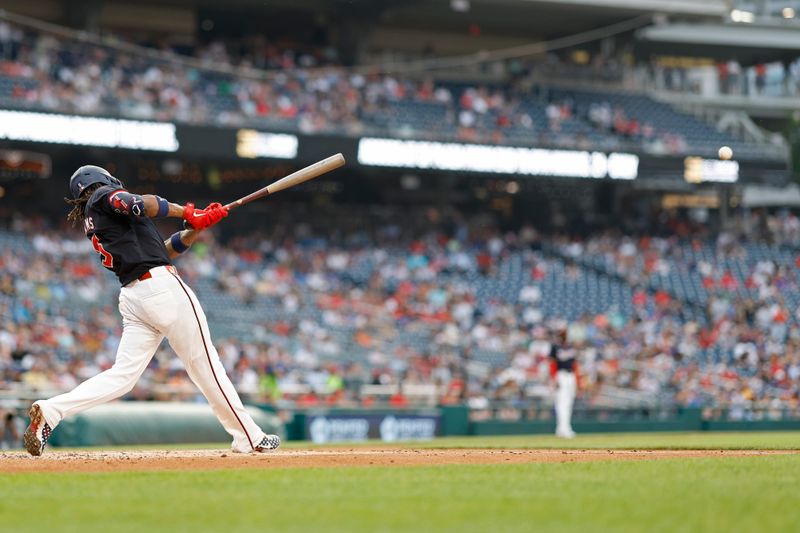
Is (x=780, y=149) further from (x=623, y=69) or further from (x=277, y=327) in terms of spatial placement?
(x=277, y=327)

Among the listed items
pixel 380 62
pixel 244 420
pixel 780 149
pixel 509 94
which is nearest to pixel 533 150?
pixel 509 94

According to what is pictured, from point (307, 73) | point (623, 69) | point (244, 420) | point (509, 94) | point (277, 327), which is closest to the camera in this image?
point (244, 420)

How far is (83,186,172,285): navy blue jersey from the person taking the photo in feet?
27.2

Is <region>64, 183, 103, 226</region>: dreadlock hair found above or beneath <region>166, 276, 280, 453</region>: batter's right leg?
above

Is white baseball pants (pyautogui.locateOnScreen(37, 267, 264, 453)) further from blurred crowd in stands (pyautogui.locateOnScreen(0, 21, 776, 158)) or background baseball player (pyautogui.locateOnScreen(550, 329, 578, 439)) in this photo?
blurred crowd in stands (pyautogui.locateOnScreen(0, 21, 776, 158))

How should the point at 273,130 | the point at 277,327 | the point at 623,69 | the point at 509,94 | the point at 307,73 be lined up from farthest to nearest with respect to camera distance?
1. the point at 623,69
2. the point at 509,94
3. the point at 307,73
4. the point at 273,130
5. the point at 277,327

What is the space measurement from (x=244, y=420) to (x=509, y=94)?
26.0 meters

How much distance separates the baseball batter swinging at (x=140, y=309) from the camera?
830 centimetres

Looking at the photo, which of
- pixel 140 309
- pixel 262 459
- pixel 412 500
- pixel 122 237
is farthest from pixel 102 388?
pixel 412 500

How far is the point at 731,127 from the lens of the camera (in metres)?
38.3

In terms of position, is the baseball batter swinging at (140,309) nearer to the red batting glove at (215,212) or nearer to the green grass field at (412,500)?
the red batting glove at (215,212)

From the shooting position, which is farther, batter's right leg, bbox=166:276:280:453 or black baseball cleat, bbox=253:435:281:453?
black baseball cleat, bbox=253:435:281:453

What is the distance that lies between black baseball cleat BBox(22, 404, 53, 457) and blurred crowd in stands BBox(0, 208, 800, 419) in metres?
11.1

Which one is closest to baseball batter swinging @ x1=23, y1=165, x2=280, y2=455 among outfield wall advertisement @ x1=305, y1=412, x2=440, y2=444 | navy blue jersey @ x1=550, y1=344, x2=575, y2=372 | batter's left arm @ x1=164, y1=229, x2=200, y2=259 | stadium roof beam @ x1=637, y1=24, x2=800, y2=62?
batter's left arm @ x1=164, y1=229, x2=200, y2=259
